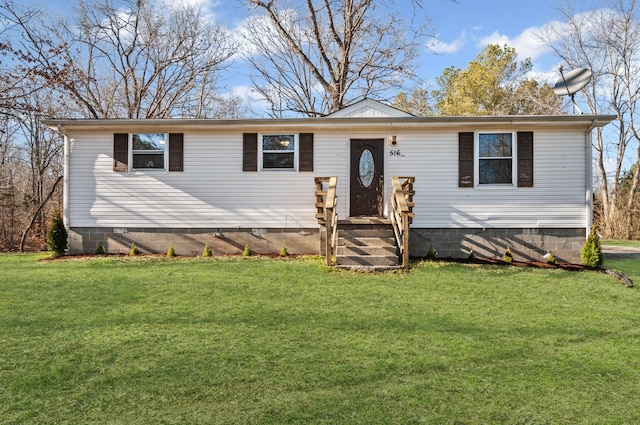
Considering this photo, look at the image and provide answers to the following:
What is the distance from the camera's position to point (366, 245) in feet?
25.4

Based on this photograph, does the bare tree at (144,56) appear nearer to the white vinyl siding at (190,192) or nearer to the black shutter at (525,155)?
the white vinyl siding at (190,192)

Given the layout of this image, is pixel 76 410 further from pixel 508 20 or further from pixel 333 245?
pixel 508 20

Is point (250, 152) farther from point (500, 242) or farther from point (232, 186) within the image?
point (500, 242)

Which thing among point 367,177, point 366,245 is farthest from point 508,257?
point 367,177

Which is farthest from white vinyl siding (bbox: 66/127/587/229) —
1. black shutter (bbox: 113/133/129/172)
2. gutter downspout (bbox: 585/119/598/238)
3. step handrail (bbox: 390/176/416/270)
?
gutter downspout (bbox: 585/119/598/238)

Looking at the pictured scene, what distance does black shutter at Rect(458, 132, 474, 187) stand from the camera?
8.86 m

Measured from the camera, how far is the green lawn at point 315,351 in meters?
2.70

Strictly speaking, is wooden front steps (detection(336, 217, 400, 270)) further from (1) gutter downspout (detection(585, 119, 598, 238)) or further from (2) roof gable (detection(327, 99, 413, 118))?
(1) gutter downspout (detection(585, 119, 598, 238))

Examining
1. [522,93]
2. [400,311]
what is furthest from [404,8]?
[400,311]

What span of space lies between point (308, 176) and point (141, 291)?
4.50 m

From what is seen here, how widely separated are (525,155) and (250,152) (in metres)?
6.00

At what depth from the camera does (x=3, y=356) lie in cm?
346

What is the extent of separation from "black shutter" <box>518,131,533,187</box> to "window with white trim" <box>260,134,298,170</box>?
4895mm

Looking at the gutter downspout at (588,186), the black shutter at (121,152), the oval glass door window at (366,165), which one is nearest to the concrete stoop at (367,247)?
the oval glass door window at (366,165)
